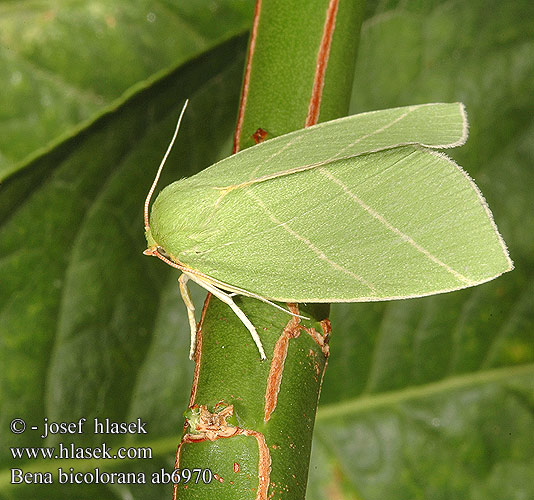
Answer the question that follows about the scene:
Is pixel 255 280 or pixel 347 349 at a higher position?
pixel 347 349

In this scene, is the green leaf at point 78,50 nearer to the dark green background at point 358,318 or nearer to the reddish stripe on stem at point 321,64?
the dark green background at point 358,318

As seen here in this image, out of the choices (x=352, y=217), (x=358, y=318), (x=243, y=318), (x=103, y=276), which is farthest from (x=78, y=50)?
→ (x=243, y=318)

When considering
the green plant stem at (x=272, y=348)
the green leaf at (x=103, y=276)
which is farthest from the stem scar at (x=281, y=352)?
the green leaf at (x=103, y=276)

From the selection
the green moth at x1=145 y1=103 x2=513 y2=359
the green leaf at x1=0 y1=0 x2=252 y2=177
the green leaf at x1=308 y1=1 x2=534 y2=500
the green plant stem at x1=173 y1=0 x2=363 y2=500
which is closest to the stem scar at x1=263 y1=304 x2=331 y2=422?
the green plant stem at x1=173 y1=0 x2=363 y2=500

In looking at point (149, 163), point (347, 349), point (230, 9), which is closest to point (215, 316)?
point (149, 163)

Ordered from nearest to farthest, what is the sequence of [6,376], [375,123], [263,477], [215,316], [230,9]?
[263,477]
[215,316]
[375,123]
[6,376]
[230,9]

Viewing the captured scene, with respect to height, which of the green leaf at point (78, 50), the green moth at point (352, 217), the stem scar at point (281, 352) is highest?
the green leaf at point (78, 50)

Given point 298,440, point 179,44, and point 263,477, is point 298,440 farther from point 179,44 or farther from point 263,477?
point 179,44
